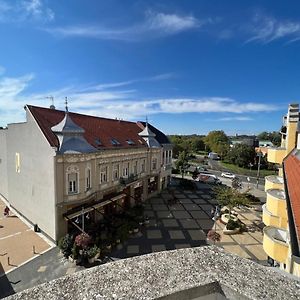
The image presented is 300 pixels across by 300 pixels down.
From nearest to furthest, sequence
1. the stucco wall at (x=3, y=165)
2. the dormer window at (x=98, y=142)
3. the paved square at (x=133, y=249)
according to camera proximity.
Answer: the paved square at (x=133, y=249) < the dormer window at (x=98, y=142) < the stucco wall at (x=3, y=165)

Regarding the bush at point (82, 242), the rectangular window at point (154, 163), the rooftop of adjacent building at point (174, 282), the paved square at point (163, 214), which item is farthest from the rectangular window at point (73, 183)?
the rectangular window at point (154, 163)

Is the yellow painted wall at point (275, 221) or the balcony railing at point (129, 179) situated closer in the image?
the yellow painted wall at point (275, 221)

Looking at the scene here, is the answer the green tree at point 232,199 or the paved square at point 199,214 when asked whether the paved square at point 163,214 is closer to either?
the paved square at point 199,214

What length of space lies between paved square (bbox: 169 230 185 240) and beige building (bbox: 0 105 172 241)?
6965mm

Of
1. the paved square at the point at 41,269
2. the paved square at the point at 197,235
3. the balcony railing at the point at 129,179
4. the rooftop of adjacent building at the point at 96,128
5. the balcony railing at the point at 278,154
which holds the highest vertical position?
the rooftop of adjacent building at the point at 96,128

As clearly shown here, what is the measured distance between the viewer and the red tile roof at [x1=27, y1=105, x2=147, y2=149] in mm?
20500

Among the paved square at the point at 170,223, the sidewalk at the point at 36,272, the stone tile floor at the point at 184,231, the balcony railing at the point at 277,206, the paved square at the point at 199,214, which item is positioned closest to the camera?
the balcony railing at the point at 277,206

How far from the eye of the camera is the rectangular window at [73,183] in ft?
64.4

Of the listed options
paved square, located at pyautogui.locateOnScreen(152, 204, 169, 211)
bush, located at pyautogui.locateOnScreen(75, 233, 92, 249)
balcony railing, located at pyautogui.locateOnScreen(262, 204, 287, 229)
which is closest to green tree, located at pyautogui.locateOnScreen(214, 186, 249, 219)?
paved square, located at pyautogui.locateOnScreen(152, 204, 169, 211)

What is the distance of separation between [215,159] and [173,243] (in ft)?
261

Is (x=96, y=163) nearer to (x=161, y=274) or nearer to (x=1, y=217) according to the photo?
(x=1, y=217)

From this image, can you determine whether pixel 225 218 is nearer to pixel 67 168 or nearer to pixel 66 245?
pixel 66 245

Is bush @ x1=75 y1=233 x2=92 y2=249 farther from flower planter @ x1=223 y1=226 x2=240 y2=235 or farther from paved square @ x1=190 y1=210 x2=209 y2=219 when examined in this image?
paved square @ x1=190 y1=210 x2=209 y2=219

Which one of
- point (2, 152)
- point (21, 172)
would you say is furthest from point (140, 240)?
point (2, 152)
